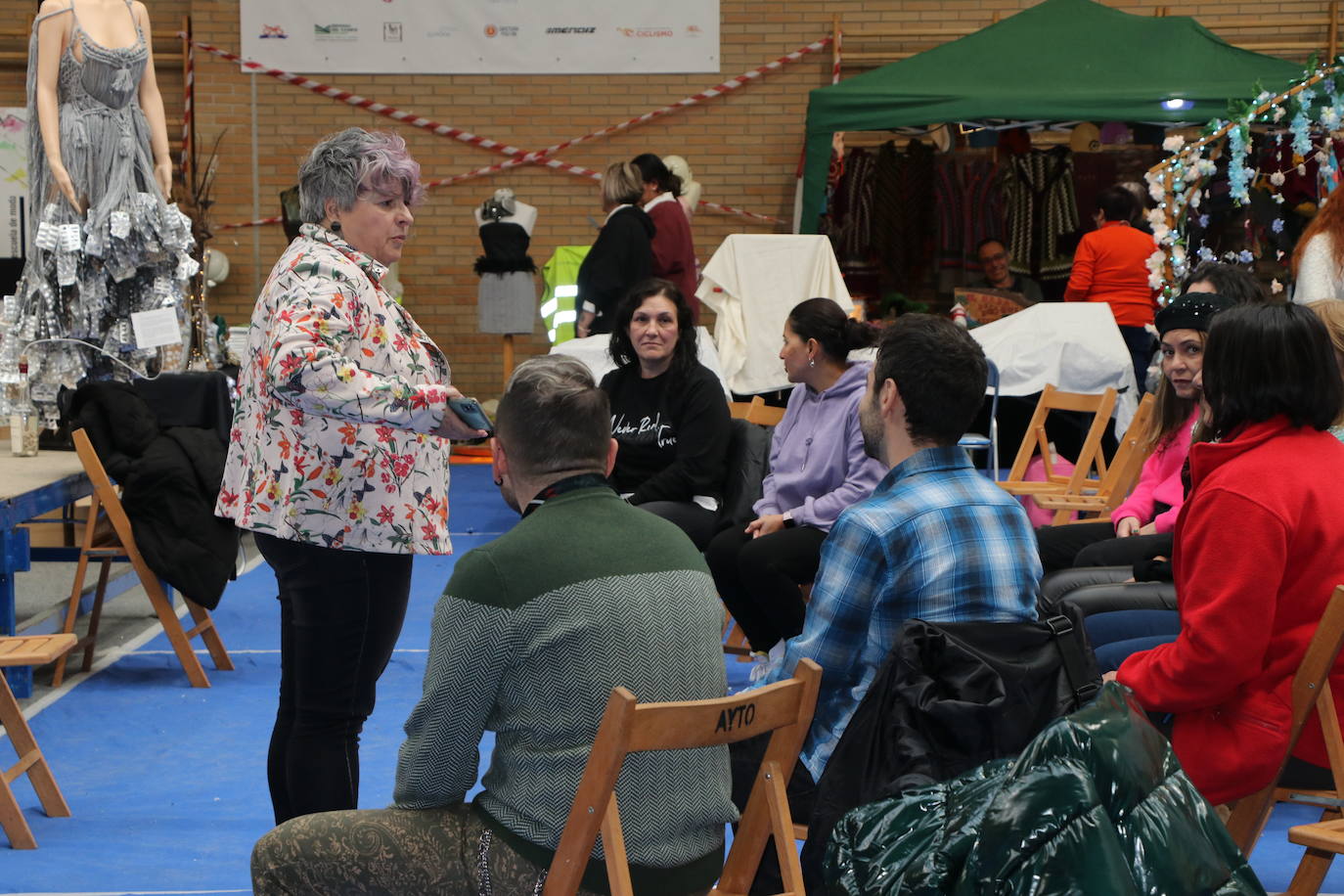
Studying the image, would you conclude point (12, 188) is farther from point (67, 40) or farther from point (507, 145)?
point (67, 40)

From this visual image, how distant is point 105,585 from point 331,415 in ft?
9.01

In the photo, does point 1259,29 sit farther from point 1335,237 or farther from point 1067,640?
point 1067,640

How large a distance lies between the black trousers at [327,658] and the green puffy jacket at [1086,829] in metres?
1.23

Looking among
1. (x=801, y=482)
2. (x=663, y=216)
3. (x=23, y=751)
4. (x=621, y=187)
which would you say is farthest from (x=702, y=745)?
(x=663, y=216)

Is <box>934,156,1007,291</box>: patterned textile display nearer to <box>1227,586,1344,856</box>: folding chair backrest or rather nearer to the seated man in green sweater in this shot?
<box>1227,586,1344,856</box>: folding chair backrest

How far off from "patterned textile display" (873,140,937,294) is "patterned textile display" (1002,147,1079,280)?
58cm

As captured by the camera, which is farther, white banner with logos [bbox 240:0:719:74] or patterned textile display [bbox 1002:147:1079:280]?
white banner with logos [bbox 240:0:719:74]

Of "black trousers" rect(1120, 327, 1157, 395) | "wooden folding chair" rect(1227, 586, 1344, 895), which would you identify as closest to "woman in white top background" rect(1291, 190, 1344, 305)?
"wooden folding chair" rect(1227, 586, 1344, 895)

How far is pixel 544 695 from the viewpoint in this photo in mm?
1809

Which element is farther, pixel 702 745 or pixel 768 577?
pixel 768 577

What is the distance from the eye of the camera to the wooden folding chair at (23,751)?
3.13 m

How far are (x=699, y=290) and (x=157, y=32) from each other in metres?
5.45

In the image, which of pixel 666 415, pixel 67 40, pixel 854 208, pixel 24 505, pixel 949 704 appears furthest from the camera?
pixel 854 208

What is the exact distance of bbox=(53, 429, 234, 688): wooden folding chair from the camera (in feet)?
14.2
